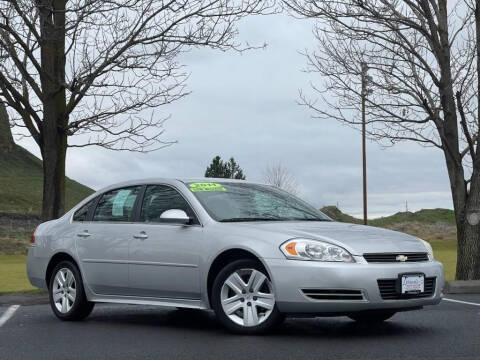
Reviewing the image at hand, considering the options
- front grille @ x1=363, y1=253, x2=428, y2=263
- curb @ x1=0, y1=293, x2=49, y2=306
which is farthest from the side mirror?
curb @ x1=0, y1=293, x2=49, y2=306

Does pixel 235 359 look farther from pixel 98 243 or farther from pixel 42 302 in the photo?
pixel 42 302

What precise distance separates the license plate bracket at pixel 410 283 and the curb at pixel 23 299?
6.35m

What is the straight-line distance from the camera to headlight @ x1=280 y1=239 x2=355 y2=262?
25.4 ft

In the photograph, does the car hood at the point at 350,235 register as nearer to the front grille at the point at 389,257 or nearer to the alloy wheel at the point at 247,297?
the front grille at the point at 389,257

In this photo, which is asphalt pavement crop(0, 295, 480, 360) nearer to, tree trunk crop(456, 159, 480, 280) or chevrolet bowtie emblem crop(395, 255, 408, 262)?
chevrolet bowtie emblem crop(395, 255, 408, 262)

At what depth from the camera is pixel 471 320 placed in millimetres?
9273

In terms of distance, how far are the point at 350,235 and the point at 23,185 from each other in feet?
290

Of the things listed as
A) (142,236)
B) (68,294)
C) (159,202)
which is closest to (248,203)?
(159,202)

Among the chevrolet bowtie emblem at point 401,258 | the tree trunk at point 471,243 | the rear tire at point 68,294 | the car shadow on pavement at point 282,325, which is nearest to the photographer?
the chevrolet bowtie emblem at point 401,258

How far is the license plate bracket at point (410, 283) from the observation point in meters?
7.83

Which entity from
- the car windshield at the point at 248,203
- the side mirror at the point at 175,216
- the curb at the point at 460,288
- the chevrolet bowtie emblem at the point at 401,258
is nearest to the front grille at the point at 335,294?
the chevrolet bowtie emblem at the point at 401,258

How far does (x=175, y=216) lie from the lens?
8578 millimetres

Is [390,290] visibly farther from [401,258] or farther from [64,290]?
[64,290]

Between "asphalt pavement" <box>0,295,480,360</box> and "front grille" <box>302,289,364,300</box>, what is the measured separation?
391 millimetres
